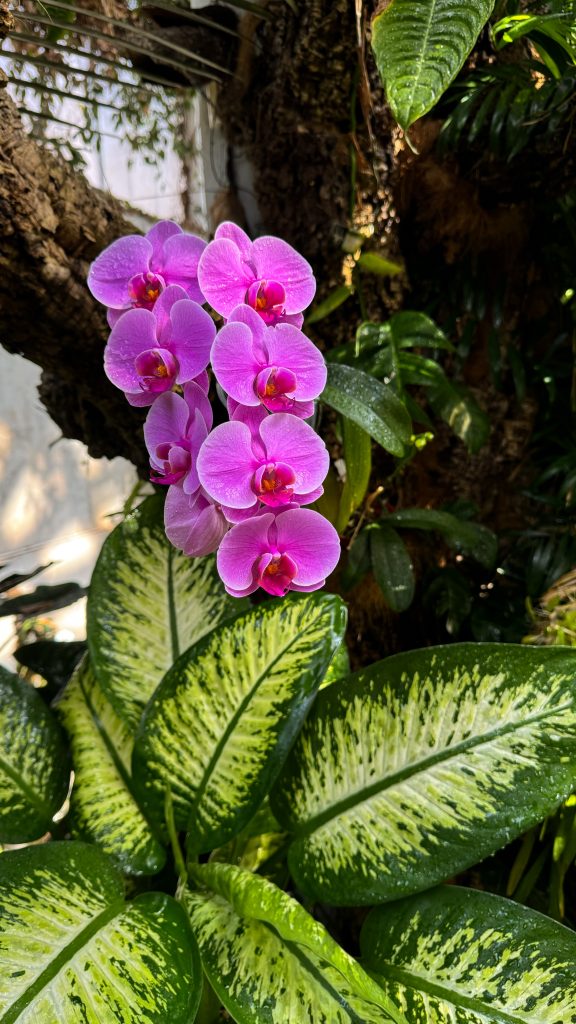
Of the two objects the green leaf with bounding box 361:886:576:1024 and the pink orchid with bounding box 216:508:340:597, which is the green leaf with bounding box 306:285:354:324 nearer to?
the pink orchid with bounding box 216:508:340:597

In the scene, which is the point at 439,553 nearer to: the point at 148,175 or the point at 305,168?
the point at 305,168

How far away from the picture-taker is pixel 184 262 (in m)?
0.63

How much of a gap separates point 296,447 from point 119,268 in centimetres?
25

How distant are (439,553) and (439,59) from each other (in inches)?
36.0

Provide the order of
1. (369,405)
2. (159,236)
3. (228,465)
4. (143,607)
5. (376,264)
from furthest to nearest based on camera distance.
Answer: (376,264), (143,607), (369,405), (159,236), (228,465)

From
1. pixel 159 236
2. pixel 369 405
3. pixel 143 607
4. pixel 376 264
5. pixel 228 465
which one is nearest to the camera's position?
pixel 228 465

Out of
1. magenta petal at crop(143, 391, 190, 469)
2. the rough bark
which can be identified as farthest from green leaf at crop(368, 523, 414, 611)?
magenta petal at crop(143, 391, 190, 469)

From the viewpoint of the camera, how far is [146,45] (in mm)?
1045

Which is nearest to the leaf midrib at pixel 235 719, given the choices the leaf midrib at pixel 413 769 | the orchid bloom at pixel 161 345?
the leaf midrib at pixel 413 769

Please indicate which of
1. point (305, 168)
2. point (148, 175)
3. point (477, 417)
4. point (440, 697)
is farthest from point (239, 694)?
point (148, 175)

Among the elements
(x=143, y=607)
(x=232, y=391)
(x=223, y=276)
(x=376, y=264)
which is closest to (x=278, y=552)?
(x=232, y=391)

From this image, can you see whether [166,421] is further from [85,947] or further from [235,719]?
[85,947]

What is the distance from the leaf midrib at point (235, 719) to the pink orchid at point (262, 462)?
0.82ft

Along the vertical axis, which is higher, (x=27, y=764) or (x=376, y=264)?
(x=376, y=264)
